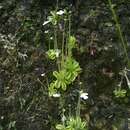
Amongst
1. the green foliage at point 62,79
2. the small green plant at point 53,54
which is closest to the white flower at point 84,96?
the green foliage at point 62,79

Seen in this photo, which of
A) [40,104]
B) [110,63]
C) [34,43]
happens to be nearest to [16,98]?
[40,104]

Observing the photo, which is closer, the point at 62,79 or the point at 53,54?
the point at 62,79

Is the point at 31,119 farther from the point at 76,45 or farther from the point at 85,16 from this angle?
the point at 85,16

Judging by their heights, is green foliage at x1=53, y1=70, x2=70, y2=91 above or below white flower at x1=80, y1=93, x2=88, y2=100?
above

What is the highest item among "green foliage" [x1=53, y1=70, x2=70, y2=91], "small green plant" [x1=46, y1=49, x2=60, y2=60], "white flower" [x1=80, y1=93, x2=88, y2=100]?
"small green plant" [x1=46, y1=49, x2=60, y2=60]

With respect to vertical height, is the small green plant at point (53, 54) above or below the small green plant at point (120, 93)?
above

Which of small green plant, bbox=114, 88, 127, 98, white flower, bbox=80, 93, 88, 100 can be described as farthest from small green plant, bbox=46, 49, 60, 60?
small green plant, bbox=114, 88, 127, 98

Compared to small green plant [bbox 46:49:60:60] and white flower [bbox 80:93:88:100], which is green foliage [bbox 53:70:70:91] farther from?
small green plant [bbox 46:49:60:60]

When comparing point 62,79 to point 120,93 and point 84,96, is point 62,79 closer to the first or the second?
point 84,96

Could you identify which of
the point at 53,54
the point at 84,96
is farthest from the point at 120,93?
the point at 53,54

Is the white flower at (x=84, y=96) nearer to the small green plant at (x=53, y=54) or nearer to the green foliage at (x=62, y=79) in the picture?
the green foliage at (x=62, y=79)

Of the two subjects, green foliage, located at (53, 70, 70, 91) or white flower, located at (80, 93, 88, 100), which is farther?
white flower, located at (80, 93, 88, 100)

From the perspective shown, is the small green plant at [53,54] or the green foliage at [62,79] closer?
the green foliage at [62,79]

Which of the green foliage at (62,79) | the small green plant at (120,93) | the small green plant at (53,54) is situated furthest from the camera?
the small green plant at (53,54)
